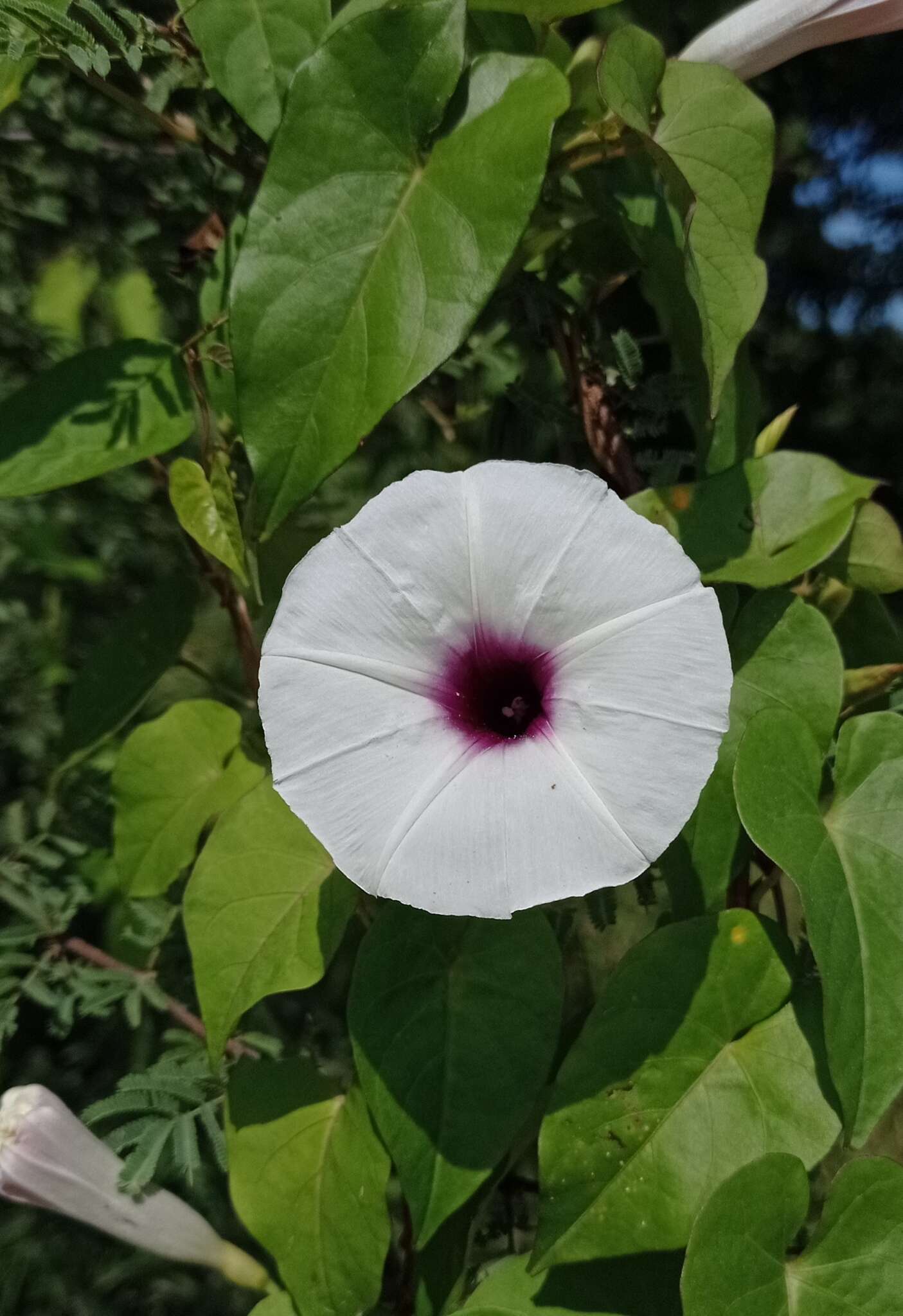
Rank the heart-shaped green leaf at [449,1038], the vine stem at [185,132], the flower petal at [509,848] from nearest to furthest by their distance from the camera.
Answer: the flower petal at [509,848] → the heart-shaped green leaf at [449,1038] → the vine stem at [185,132]

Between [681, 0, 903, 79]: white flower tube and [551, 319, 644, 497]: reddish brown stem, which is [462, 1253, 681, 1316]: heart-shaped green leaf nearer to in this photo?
[551, 319, 644, 497]: reddish brown stem

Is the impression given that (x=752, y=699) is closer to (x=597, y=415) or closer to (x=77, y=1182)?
(x=597, y=415)

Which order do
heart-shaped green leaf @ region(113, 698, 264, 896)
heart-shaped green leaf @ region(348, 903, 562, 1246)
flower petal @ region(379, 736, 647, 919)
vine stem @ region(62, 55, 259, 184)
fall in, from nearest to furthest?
1. flower petal @ region(379, 736, 647, 919)
2. heart-shaped green leaf @ region(348, 903, 562, 1246)
3. vine stem @ region(62, 55, 259, 184)
4. heart-shaped green leaf @ region(113, 698, 264, 896)

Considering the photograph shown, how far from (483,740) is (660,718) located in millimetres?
110

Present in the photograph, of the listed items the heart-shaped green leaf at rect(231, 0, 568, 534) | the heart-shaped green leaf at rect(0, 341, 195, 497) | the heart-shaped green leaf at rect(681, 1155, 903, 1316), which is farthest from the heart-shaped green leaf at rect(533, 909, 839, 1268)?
the heart-shaped green leaf at rect(0, 341, 195, 497)

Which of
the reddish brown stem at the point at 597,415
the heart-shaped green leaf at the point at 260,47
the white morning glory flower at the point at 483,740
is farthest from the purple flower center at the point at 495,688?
the heart-shaped green leaf at the point at 260,47

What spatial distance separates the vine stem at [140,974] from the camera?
0.82 metres

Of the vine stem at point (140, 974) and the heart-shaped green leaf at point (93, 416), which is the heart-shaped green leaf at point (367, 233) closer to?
the heart-shaped green leaf at point (93, 416)

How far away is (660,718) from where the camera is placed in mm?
553

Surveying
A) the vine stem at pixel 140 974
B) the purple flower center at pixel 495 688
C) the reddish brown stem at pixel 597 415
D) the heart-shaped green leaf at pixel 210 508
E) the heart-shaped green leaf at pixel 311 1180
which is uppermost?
the heart-shaped green leaf at pixel 210 508

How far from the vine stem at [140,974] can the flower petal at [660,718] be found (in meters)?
0.41

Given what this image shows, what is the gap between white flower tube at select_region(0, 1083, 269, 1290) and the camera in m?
0.76

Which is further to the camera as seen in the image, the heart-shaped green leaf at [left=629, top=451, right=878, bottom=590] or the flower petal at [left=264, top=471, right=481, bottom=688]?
the heart-shaped green leaf at [left=629, top=451, right=878, bottom=590]

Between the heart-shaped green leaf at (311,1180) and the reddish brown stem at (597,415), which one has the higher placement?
the reddish brown stem at (597,415)
